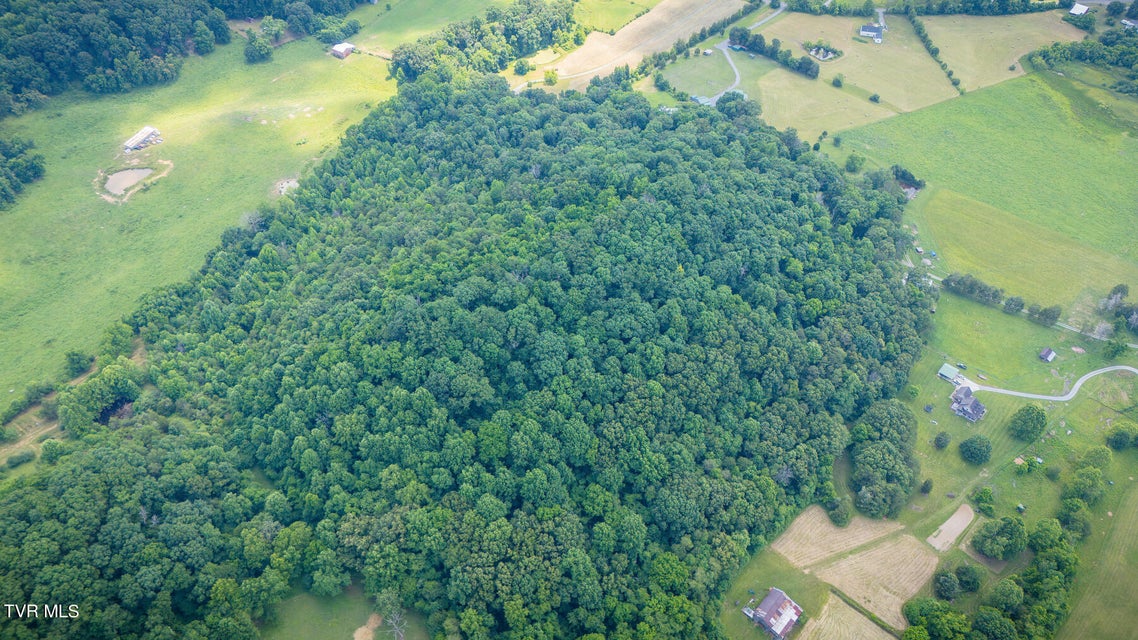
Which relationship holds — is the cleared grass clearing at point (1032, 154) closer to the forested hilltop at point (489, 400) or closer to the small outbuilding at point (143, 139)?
the forested hilltop at point (489, 400)

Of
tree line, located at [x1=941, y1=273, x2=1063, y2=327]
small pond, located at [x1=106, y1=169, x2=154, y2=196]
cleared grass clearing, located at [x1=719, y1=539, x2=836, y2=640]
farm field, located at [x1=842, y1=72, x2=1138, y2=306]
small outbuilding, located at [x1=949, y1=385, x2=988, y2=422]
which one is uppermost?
small pond, located at [x1=106, y1=169, x2=154, y2=196]

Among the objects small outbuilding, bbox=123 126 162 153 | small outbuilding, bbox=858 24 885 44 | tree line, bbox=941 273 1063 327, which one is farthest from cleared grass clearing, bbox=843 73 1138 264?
small outbuilding, bbox=123 126 162 153

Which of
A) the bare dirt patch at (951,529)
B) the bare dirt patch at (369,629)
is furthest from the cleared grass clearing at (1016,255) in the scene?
the bare dirt patch at (369,629)

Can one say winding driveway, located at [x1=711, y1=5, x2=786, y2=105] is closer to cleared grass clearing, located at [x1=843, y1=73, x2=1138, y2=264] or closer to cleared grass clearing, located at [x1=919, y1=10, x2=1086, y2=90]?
cleared grass clearing, located at [x1=843, y1=73, x2=1138, y2=264]

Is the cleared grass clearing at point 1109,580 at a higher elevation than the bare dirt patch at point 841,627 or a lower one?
lower

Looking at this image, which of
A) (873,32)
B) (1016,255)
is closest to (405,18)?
(873,32)

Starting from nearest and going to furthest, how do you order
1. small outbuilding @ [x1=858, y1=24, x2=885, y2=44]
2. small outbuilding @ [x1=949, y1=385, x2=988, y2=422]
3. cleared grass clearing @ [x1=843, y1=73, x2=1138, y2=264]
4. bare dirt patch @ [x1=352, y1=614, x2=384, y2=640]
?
bare dirt patch @ [x1=352, y1=614, x2=384, y2=640] → small outbuilding @ [x1=949, y1=385, x2=988, y2=422] → cleared grass clearing @ [x1=843, y1=73, x2=1138, y2=264] → small outbuilding @ [x1=858, y1=24, x2=885, y2=44]
